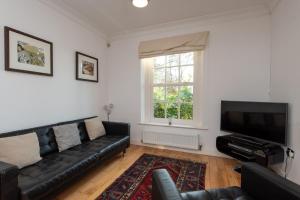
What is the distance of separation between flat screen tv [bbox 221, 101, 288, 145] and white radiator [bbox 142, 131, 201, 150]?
0.61 meters

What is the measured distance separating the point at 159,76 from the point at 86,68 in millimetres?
1539

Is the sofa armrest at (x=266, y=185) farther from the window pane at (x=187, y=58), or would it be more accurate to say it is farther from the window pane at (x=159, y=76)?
the window pane at (x=159, y=76)

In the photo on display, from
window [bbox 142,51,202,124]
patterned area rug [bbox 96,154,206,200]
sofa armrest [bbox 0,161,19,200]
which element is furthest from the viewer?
window [bbox 142,51,202,124]

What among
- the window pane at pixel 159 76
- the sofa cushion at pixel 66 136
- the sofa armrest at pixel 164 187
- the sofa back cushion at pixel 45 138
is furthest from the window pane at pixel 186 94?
the sofa back cushion at pixel 45 138

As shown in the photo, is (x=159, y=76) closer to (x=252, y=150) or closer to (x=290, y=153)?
→ (x=252, y=150)

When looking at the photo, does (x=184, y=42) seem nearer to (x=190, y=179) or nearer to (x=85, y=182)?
(x=190, y=179)

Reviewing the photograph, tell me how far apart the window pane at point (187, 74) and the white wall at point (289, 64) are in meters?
1.34

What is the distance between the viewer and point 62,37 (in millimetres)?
2637

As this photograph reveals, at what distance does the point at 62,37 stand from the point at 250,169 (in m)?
3.13

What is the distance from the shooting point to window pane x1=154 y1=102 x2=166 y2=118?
3506 mm

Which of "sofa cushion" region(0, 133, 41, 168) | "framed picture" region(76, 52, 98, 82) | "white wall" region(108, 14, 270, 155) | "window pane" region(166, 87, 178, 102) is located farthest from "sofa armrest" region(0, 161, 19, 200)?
"window pane" region(166, 87, 178, 102)

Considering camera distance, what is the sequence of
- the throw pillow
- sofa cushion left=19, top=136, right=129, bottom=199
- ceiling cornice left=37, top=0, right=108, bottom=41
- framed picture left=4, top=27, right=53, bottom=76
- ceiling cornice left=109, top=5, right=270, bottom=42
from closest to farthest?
sofa cushion left=19, top=136, right=129, bottom=199
framed picture left=4, top=27, right=53, bottom=76
ceiling cornice left=37, top=0, right=108, bottom=41
ceiling cornice left=109, top=5, right=270, bottom=42
the throw pillow

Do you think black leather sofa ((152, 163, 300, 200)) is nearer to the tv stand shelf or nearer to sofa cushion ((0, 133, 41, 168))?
the tv stand shelf

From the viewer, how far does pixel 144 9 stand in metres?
2.67
